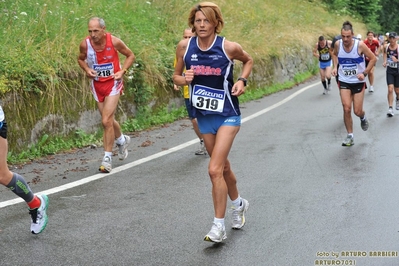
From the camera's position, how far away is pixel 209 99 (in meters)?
5.87

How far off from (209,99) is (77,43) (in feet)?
22.0

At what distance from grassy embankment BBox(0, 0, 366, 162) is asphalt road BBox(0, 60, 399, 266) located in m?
1.15

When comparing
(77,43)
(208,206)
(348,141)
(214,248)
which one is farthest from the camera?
(77,43)

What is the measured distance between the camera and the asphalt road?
542 centimetres

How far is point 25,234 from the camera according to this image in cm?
593

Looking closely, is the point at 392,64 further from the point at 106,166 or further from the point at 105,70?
the point at 106,166

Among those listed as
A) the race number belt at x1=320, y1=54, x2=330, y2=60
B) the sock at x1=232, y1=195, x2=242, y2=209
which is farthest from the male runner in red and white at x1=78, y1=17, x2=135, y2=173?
the race number belt at x1=320, y1=54, x2=330, y2=60

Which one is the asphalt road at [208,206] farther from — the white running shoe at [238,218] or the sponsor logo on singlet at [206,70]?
the sponsor logo on singlet at [206,70]

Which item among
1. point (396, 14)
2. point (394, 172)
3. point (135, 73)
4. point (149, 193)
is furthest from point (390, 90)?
point (396, 14)

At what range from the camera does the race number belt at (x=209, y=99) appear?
5852mm

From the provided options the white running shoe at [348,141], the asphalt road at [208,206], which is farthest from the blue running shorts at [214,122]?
the white running shoe at [348,141]

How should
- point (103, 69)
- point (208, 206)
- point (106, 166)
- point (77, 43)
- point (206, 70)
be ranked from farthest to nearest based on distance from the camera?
point (77, 43) → point (103, 69) → point (106, 166) → point (208, 206) → point (206, 70)

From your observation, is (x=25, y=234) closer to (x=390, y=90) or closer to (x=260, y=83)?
(x=390, y=90)

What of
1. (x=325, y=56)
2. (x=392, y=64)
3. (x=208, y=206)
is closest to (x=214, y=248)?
(x=208, y=206)
